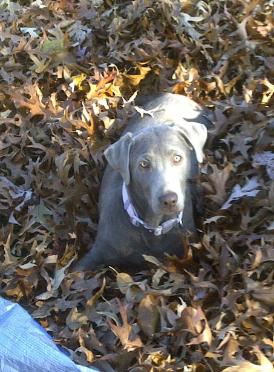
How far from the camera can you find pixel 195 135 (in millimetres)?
4371

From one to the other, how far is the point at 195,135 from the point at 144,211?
1.95 feet

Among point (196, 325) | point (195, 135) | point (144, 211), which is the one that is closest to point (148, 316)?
point (196, 325)

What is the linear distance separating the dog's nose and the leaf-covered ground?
44 cm

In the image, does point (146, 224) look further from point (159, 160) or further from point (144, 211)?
point (159, 160)

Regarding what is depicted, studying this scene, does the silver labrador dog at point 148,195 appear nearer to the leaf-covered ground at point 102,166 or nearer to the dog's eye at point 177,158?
the dog's eye at point 177,158

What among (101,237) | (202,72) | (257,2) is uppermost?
(257,2)

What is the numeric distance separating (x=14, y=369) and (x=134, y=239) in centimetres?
129

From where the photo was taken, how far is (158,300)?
155 inches

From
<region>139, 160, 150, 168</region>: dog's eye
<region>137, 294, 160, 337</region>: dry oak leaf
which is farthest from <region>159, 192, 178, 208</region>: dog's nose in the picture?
<region>137, 294, 160, 337</region>: dry oak leaf

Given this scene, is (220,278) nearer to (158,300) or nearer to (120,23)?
(158,300)

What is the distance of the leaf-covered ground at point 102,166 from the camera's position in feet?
12.4

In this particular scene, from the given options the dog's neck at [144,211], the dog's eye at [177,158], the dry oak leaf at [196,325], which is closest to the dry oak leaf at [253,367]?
the dry oak leaf at [196,325]

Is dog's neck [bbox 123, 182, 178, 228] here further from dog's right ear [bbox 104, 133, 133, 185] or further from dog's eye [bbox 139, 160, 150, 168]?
dog's eye [bbox 139, 160, 150, 168]

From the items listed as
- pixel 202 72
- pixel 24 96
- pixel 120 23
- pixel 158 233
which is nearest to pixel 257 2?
pixel 202 72
